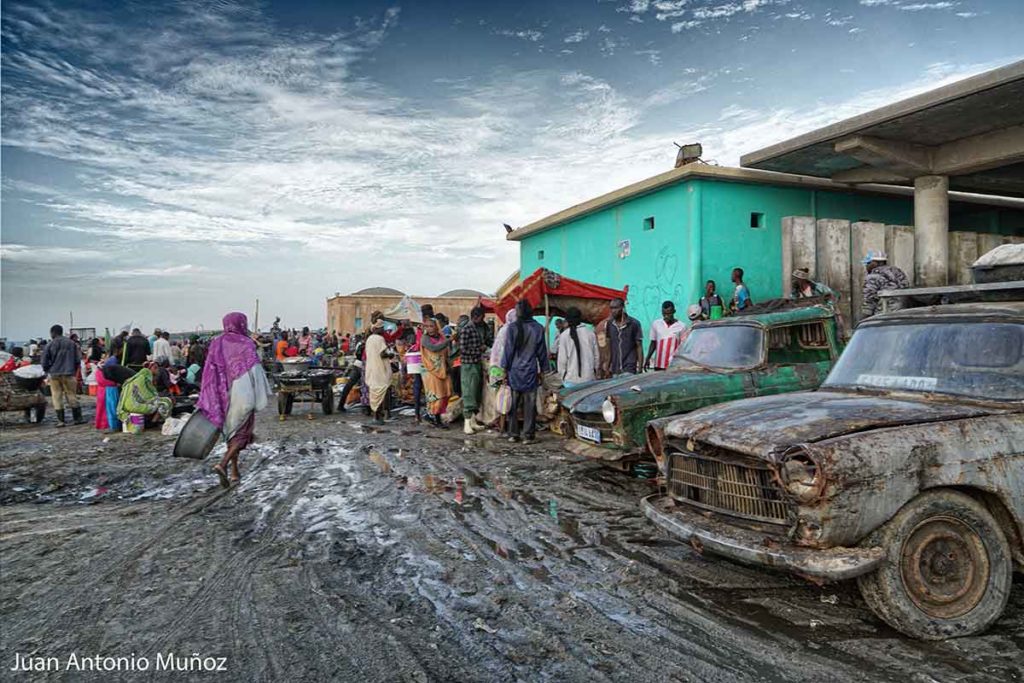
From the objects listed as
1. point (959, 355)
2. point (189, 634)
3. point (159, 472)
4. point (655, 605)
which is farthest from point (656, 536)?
point (159, 472)

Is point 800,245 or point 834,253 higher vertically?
point 800,245

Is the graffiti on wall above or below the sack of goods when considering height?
above

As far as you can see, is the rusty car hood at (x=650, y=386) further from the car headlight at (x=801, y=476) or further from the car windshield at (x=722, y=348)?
the car headlight at (x=801, y=476)

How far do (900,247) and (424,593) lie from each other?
11.4 meters

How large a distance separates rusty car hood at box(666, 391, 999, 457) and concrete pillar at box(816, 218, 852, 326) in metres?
8.24

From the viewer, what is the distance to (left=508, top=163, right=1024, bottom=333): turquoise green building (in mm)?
12242

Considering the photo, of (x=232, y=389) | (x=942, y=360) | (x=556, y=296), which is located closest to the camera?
(x=942, y=360)

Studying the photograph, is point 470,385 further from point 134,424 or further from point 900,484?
point 900,484

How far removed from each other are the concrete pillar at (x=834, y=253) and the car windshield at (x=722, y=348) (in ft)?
19.0

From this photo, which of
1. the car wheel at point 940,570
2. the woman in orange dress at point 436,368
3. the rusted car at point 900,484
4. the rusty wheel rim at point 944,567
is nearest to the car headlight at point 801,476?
the rusted car at point 900,484

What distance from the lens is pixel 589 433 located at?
21.8 feet

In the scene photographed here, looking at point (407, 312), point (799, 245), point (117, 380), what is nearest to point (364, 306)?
point (407, 312)

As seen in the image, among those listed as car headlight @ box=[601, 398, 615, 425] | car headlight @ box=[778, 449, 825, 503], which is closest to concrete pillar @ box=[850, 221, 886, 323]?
car headlight @ box=[601, 398, 615, 425]

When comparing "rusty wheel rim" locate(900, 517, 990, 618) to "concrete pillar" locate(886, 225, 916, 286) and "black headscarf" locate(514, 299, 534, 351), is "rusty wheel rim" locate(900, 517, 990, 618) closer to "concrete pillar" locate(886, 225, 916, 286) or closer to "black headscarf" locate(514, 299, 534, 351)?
"black headscarf" locate(514, 299, 534, 351)
